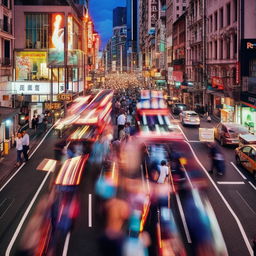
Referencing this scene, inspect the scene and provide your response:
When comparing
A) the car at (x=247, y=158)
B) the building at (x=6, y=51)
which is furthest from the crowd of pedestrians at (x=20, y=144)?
the car at (x=247, y=158)

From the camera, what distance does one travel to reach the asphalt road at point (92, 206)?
34.6ft

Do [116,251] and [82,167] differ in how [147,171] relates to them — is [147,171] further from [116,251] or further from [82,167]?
[116,251]

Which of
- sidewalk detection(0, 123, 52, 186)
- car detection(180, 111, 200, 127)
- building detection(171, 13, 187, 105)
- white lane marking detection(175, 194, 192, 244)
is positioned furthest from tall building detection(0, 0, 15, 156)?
building detection(171, 13, 187, 105)

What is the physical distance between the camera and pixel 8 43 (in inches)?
1500

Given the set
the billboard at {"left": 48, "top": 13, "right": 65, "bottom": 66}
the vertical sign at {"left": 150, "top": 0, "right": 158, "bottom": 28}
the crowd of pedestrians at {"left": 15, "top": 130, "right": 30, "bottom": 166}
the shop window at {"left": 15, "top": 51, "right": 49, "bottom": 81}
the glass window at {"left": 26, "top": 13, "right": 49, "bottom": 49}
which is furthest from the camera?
the vertical sign at {"left": 150, "top": 0, "right": 158, "bottom": 28}

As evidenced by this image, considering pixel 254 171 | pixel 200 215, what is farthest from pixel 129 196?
pixel 254 171

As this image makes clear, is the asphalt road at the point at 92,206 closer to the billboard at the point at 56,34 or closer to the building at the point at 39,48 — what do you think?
the building at the point at 39,48

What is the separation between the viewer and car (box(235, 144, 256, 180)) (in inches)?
685

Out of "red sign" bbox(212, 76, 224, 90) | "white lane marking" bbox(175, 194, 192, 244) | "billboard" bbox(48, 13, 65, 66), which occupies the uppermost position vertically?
"billboard" bbox(48, 13, 65, 66)

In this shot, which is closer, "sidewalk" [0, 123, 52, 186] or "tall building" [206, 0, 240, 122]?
"sidewalk" [0, 123, 52, 186]

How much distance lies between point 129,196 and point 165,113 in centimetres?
1709

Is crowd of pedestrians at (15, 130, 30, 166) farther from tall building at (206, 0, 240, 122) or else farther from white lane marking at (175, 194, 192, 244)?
tall building at (206, 0, 240, 122)

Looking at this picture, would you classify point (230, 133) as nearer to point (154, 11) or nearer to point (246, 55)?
point (246, 55)

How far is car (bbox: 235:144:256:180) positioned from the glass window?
115 feet
